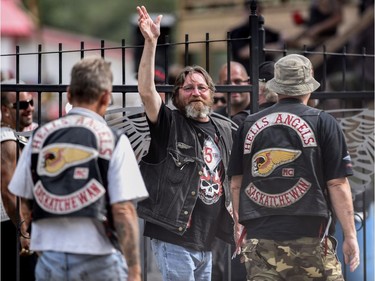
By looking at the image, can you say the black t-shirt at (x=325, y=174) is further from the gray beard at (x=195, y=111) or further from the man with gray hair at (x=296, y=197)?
the gray beard at (x=195, y=111)

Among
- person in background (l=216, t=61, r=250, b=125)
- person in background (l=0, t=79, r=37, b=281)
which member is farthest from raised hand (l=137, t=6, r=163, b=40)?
person in background (l=216, t=61, r=250, b=125)

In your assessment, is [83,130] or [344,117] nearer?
[83,130]

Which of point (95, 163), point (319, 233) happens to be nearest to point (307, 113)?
point (319, 233)

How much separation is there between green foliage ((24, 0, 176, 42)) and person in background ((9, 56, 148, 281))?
48.0 m

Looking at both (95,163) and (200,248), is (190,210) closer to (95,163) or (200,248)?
(200,248)

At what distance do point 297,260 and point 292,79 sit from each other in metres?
1.09

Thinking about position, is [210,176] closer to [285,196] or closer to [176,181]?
[176,181]

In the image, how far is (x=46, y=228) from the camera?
4781 millimetres

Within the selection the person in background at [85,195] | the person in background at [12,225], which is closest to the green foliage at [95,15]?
the person in background at [12,225]

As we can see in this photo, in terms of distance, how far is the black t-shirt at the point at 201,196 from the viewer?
6.11 meters

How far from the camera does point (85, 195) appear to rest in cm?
469

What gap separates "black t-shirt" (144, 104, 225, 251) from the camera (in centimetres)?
611

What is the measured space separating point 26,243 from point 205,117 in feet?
5.55

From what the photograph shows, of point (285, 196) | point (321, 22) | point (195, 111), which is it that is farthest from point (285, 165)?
point (321, 22)
